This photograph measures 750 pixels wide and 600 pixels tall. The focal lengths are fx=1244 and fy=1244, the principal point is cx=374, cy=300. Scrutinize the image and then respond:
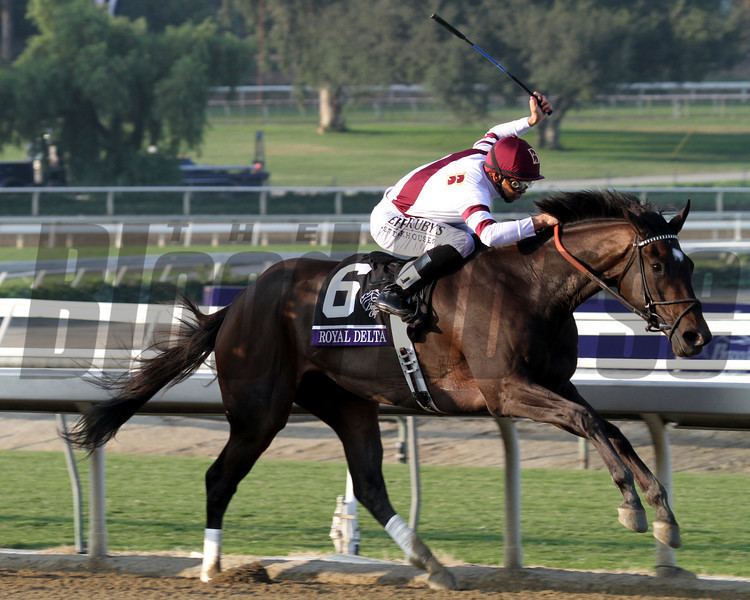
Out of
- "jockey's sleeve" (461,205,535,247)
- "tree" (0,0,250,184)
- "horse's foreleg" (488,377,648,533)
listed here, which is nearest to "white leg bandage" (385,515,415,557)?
"horse's foreleg" (488,377,648,533)

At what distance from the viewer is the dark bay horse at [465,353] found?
382cm

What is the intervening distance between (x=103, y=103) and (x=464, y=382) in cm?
2219

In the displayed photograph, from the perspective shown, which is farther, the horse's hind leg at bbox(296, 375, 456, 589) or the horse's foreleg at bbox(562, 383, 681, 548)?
the horse's hind leg at bbox(296, 375, 456, 589)

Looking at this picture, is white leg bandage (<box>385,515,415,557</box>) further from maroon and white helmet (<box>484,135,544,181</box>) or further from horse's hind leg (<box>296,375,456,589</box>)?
maroon and white helmet (<box>484,135,544,181</box>)

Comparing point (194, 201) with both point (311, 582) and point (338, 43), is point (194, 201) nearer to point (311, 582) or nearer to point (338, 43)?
point (338, 43)

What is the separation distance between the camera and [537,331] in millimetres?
3977

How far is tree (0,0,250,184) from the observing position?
82.3 feet

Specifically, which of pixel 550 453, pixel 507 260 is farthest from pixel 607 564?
pixel 550 453

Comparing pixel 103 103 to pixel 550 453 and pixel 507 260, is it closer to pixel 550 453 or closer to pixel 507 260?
pixel 550 453

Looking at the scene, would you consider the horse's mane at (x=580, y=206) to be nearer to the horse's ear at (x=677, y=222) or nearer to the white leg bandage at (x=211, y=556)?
the horse's ear at (x=677, y=222)

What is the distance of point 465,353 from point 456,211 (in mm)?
482

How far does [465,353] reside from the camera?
4.07 meters

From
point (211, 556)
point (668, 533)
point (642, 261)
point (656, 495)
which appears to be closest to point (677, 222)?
point (642, 261)

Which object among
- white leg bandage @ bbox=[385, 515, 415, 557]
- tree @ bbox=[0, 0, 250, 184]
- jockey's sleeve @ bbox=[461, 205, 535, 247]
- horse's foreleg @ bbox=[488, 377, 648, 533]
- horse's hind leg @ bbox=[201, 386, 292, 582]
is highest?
jockey's sleeve @ bbox=[461, 205, 535, 247]
